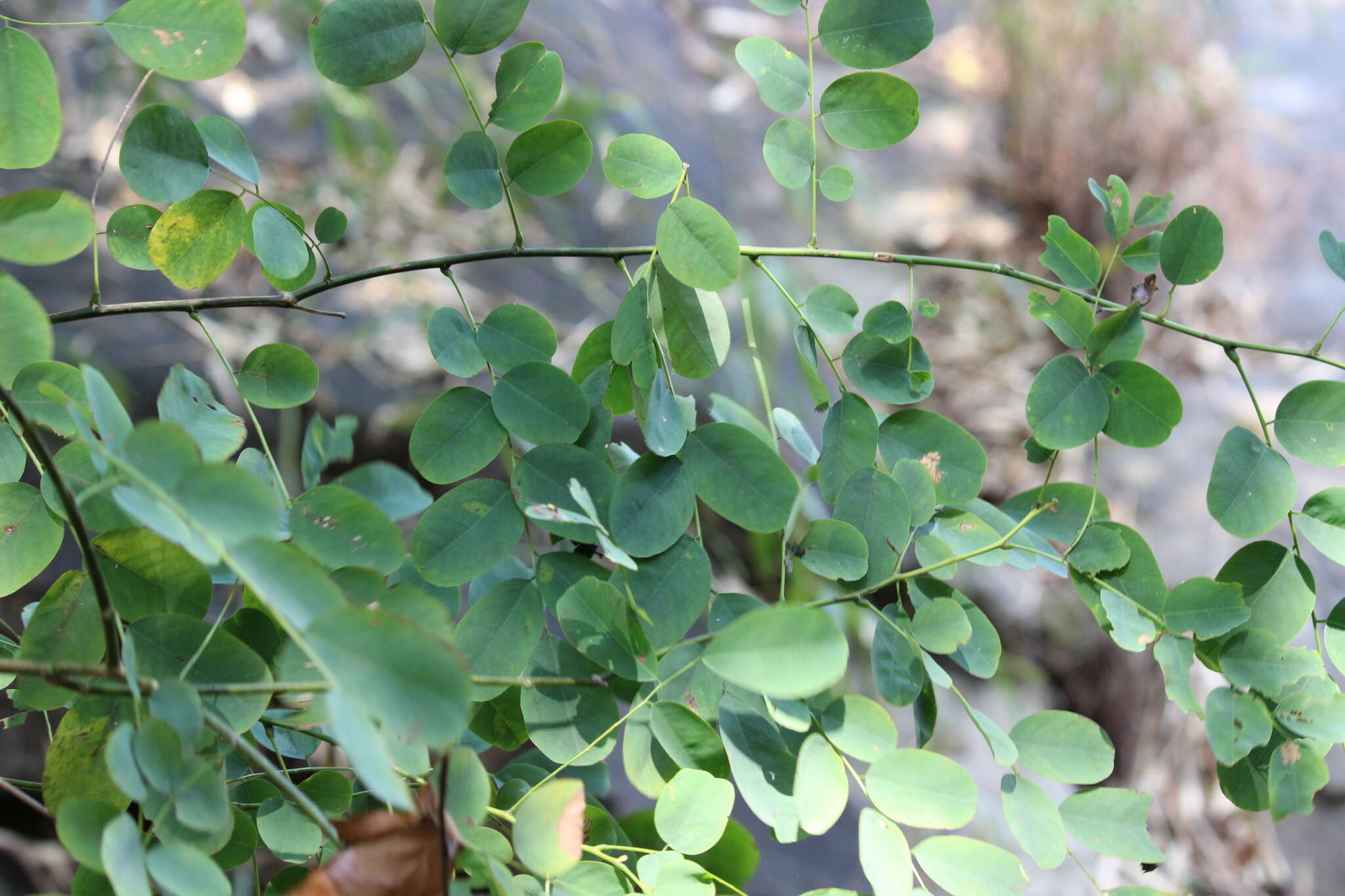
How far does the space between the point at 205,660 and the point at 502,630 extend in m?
0.10

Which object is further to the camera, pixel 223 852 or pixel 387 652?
pixel 223 852

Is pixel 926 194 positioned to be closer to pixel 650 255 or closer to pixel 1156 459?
pixel 1156 459

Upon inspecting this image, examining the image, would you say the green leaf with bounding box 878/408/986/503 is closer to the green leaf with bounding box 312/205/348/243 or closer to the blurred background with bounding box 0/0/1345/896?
the green leaf with bounding box 312/205/348/243

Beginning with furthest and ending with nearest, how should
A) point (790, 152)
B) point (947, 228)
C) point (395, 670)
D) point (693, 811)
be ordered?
point (947, 228) → point (790, 152) → point (693, 811) → point (395, 670)

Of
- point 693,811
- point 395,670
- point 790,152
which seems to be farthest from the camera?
point 790,152

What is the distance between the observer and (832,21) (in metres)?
0.35

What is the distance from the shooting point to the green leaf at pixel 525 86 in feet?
1.10

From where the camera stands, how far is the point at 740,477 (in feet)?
1.03

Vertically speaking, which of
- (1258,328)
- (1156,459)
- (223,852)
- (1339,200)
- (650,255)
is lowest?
(1156,459)

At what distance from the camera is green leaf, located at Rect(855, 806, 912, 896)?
0.26m

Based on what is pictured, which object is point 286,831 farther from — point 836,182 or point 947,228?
point 947,228

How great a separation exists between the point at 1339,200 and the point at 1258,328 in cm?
49

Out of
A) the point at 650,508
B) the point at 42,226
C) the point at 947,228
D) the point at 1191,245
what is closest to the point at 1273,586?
the point at 1191,245

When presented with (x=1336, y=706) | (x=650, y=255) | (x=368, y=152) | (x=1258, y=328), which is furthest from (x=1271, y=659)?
(x=1258, y=328)
